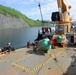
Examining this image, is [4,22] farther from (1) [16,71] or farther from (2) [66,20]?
(1) [16,71]

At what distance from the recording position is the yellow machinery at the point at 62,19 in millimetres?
30203

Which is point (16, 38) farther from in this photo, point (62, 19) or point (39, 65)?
point (39, 65)

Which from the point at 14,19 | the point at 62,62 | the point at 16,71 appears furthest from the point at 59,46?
the point at 14,19

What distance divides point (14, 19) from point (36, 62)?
173756 mm

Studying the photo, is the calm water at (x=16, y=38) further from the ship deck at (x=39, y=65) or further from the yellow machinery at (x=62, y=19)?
the ship deck at (x=39, y=65)

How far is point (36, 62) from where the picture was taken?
59.3ft

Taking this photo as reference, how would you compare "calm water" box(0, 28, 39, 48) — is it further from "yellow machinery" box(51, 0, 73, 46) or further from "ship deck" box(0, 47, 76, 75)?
"ship deck" box(0, 47, 76, 75)

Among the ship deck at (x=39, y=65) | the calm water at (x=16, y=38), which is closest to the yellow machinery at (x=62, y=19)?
the ship deck at (x=39, y=65)

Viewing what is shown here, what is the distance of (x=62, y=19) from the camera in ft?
103

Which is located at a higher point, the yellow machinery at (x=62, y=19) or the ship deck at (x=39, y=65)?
the yellow machinery at (x=62, y=19)

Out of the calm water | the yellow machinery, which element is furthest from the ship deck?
the calm water

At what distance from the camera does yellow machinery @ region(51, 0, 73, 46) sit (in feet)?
99.1

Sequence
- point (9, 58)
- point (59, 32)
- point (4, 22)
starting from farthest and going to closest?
point (4, 22)
point (59, 32)
point (9, 58)

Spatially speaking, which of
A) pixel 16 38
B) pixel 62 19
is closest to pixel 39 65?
pixel 62 19
